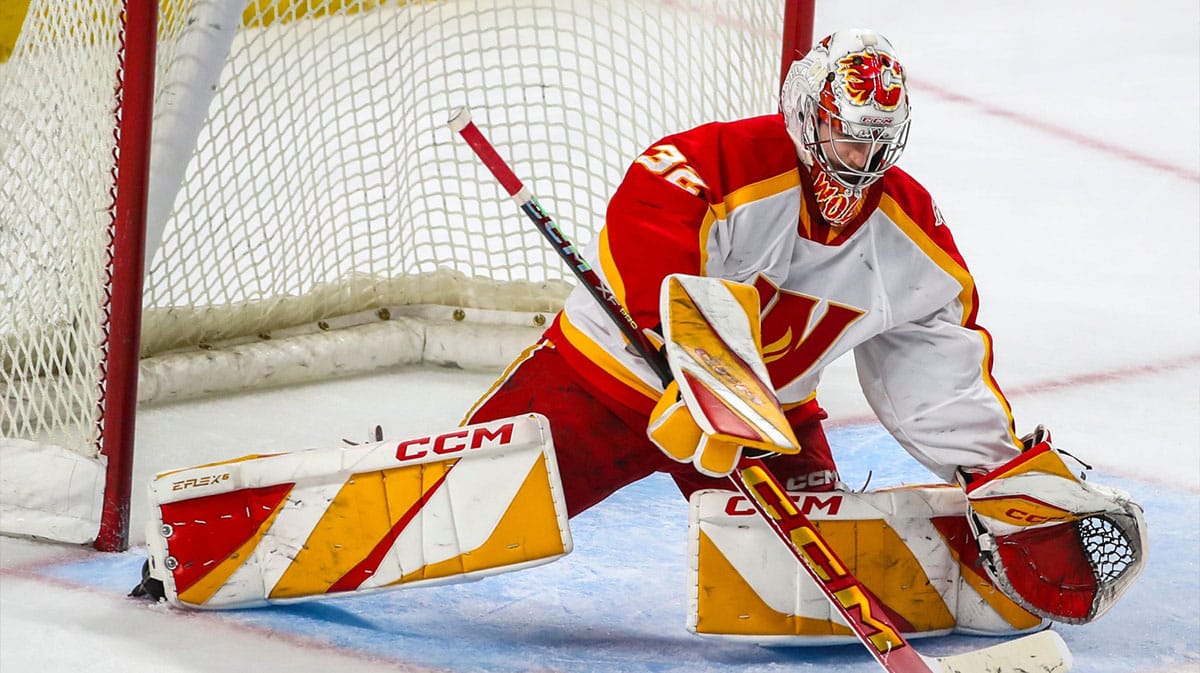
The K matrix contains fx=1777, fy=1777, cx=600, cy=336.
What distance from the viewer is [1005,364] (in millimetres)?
3662

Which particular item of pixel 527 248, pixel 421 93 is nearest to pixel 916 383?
pixel 527 248

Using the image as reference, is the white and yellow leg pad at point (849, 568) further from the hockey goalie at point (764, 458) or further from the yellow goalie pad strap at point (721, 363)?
the yellow goalie pad strap at point (721, 363)

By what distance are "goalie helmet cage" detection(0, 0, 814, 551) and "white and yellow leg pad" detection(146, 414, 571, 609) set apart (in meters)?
0.29

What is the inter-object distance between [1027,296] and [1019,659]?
2.17 metres

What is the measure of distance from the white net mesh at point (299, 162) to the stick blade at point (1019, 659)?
1249mm

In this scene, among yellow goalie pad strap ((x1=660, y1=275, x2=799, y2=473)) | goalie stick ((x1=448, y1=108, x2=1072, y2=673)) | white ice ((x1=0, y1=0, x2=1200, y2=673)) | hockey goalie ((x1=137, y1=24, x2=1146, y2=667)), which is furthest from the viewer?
white ice ((x1=0, y1=0, x2=1200, y2=673))

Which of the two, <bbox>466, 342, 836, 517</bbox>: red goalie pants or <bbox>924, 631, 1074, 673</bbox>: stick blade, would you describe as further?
<bbox>466, 342, 836, 517</bbox>: red goalie pants

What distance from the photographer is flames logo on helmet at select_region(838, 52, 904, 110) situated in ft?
6.82

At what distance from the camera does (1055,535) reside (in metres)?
2.25

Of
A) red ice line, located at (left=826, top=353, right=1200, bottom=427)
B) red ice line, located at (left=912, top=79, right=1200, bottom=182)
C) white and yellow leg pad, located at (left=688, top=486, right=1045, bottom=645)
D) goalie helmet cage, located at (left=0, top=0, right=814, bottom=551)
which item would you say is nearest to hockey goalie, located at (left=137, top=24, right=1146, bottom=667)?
white and yellow leg pad, located at (left=688, top=486, right=1045, bottom=645)

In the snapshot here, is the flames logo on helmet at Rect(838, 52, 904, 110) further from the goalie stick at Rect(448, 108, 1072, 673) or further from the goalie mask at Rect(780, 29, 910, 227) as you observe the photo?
the goalie stick at Rect(448, 108, 1072, 673)

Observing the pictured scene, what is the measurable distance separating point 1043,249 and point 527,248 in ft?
5.29

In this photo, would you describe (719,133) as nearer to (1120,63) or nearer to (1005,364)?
(1005,364)

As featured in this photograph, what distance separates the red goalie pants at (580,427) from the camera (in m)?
2.28
